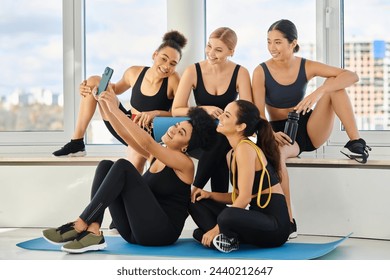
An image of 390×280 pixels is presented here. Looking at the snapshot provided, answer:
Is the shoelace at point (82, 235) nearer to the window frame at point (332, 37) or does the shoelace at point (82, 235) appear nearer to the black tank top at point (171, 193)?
the black tank top at point (171, 193)

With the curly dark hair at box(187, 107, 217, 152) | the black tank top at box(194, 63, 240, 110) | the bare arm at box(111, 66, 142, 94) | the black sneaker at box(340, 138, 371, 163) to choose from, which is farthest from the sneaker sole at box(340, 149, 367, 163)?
the bare arm at box(111, 66, 142, 94)

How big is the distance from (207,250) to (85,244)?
591 mm

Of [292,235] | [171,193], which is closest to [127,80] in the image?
[171,193]

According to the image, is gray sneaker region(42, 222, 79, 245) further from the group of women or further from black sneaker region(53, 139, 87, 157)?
black sneaker region(53, 139, 87, 157)

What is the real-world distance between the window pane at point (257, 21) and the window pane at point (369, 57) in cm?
24

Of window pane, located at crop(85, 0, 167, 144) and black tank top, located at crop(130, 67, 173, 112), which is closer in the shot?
black tank top, located at crop(130, 67, 173, 112)

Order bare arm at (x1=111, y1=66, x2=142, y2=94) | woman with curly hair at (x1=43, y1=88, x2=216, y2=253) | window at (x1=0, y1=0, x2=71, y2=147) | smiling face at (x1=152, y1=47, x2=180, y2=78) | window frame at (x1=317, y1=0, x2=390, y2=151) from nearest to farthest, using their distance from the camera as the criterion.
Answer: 1. woman with curly hair at (x1=43, y1=88, x2=216, y2=253)
2. smiling face at (x1=152, y1=47, x2=180, y2=78)
3. bare arm at (x1=111, y1=66, x2=142, y2=94)
4. window frame at (x1=317, y1=0, x2=390, y2=151)
5. window at (x1=0, y1=0, x2=71, y2=147)

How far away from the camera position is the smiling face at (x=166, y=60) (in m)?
4.12

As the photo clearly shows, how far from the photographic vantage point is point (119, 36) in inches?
193

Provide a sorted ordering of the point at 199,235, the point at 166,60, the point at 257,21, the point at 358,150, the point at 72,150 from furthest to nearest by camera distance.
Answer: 1. the point at 257,21
2. the point at 72,150
3. the point at 166,60
4. the point at 358,150
5. the point at 199,235

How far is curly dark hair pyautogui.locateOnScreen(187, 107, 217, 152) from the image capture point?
11.9 ft

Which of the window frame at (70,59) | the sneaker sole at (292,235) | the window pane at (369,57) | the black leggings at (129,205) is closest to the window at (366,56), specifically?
the window pane at (369,57)

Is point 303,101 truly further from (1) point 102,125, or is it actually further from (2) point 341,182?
(1) point 102,125

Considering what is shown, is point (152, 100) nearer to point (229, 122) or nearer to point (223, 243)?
point (229, 122)
